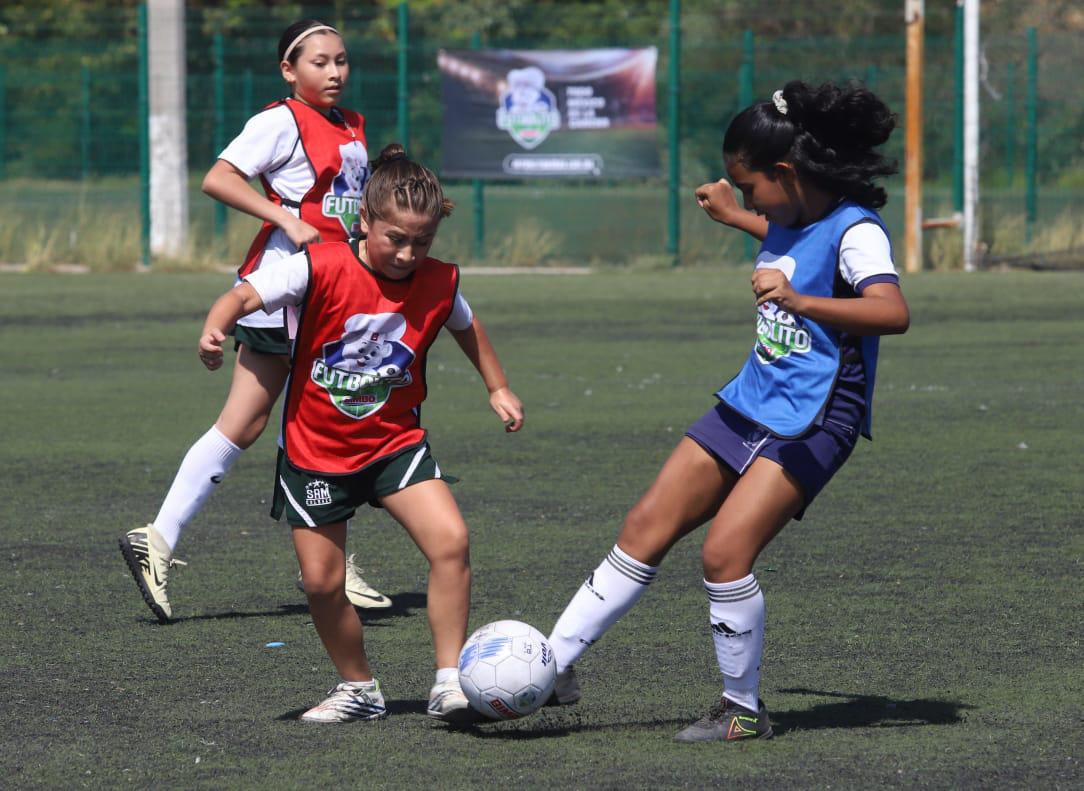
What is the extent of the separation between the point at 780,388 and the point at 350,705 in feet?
4.43

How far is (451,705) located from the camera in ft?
15.6

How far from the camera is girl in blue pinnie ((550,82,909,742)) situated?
4.63m

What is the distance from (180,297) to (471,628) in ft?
44.1

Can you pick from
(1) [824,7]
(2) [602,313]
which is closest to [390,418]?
(2) [602,313]

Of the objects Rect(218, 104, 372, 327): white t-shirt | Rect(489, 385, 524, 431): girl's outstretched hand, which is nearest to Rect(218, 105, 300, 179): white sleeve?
Rect(218, 104, 372, 327): white t-shirt

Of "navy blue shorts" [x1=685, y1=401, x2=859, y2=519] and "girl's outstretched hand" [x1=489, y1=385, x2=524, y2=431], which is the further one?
"girl's outstretched hand" [x1=489, y1=385, x2=524, y2=431]

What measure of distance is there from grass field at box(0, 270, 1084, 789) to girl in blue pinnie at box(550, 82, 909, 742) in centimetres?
35

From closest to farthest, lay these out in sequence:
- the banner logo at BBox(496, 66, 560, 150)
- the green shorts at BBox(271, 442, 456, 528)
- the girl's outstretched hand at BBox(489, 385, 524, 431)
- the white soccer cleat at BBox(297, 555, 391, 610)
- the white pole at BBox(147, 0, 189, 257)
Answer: the green shorts at BBox(271, 442, 456, 528), the girl's outstretched hand at BBox(489, 385, 524, 431), the white soccer cleat at BBox(297, 555, 391, 610), the banner logo at BBox(496, 66, 560, 150), the white pole at BBox(147, 0, 189, 257)

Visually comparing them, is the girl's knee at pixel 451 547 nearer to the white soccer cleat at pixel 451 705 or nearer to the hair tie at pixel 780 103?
the white soccer cleat at pixel 451 705

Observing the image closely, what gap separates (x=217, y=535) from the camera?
7570 mm

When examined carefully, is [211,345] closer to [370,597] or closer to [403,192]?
[403,192]

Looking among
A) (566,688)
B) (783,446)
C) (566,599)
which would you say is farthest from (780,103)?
(566,599)

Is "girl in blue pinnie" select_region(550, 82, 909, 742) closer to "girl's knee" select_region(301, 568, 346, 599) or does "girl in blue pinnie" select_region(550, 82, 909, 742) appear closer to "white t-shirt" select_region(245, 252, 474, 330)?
"girl's knee" select_region(301, 568, 346, 599)

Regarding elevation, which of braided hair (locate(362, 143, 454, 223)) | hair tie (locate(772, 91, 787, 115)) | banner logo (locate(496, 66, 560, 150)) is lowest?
braided hair (locate(362, 143, 454, 223))
